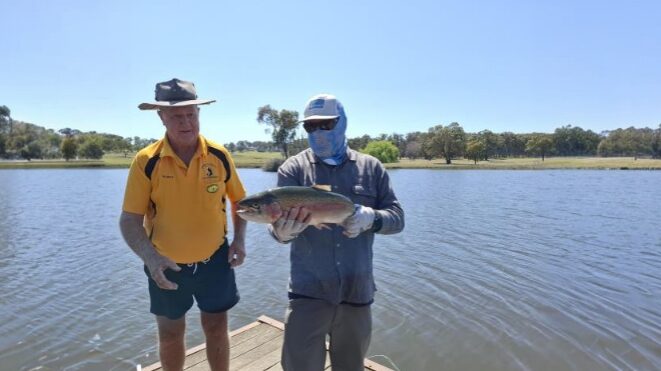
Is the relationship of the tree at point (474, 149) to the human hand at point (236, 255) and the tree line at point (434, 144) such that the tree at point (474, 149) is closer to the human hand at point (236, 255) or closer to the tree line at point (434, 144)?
the tree line at point (434, 144)

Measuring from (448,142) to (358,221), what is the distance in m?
105

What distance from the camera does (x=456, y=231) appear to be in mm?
17453

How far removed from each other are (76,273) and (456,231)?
13.7m

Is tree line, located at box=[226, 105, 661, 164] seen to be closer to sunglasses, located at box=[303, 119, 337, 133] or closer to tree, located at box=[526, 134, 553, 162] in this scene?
tree, located at box=[526, 134, 553, 162]

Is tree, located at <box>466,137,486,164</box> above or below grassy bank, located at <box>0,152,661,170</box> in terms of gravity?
above

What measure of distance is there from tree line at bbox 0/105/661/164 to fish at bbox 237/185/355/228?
85675 mm

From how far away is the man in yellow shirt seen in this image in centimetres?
354

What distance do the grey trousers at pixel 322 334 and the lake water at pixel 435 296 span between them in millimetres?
4149

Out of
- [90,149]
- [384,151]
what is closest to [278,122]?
[384,151]

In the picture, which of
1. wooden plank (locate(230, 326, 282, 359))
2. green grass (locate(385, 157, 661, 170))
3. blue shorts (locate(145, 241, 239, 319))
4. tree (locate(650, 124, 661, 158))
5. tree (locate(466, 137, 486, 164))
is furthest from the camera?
tree (locate(650, 124, 661, 158))

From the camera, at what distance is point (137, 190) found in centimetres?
354

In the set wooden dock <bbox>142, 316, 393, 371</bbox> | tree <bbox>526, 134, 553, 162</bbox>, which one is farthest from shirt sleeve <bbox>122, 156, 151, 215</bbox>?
tree <bbox>526, 134, 553, 162</bbox>

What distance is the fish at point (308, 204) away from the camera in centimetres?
296

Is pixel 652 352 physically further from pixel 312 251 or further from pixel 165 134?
pixel 165 134
